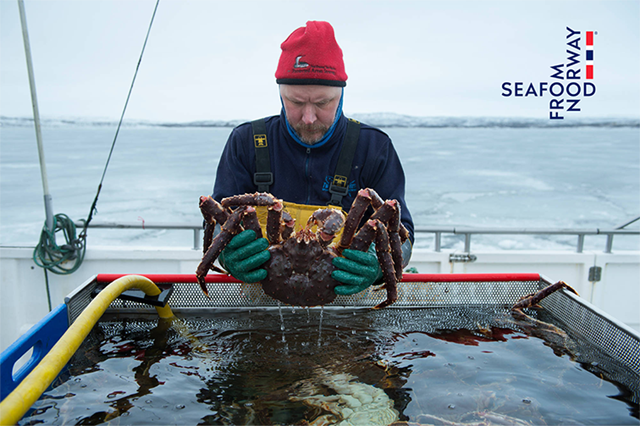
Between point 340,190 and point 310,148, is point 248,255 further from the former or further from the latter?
point 310,148

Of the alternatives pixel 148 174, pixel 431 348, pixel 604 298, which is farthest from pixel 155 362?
pixel 148 174

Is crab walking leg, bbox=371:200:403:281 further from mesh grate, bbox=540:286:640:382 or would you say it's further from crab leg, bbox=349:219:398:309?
mesh grate, bbox=540:286:640:382

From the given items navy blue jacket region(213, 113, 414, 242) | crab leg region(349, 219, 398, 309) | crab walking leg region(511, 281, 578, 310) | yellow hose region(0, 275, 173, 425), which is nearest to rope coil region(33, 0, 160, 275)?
navy blue jacket region(213, 113, 414, 242)

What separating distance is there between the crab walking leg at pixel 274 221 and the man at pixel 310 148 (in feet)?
1.01

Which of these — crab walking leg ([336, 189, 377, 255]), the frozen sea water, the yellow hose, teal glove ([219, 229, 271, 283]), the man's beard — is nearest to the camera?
the yellow hose

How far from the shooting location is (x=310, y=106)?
2.08m

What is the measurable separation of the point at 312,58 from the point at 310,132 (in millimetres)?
380

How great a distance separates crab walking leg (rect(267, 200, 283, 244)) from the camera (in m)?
1.93

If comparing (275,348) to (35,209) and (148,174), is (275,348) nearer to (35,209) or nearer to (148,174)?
(35,209)

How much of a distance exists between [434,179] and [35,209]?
401 inches

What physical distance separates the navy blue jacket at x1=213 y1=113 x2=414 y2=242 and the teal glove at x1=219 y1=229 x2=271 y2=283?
19.7 inches

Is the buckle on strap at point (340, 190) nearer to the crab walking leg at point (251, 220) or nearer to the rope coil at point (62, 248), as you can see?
the crab walking leg at point (251, 220)

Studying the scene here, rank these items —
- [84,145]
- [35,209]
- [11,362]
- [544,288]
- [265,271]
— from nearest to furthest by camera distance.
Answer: [11,362], [265,271], [544,288], [35,209], [84,145]

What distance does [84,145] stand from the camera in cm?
1800
